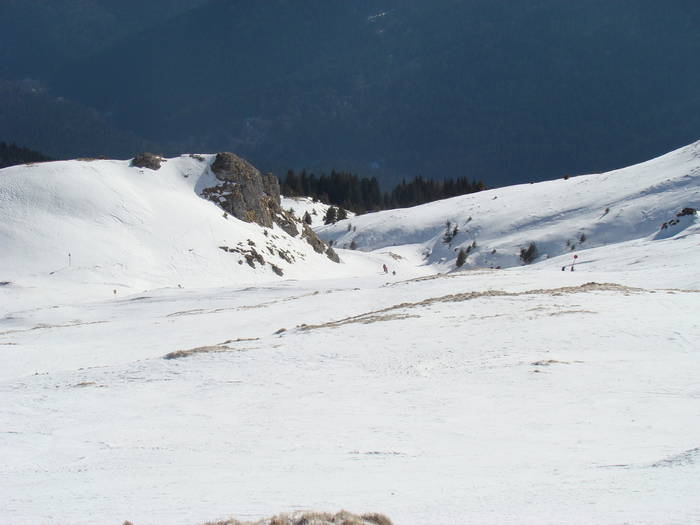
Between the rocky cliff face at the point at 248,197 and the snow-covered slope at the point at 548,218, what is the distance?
16276 mm

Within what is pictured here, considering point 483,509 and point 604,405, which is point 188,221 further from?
point 483,509

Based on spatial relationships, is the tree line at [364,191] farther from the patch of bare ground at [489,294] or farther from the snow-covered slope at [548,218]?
the patch of bare ground at [489,294]

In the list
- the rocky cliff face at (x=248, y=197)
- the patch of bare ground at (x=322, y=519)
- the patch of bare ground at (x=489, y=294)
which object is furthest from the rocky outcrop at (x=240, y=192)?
the patch of bare ground at (x=322, y=519)

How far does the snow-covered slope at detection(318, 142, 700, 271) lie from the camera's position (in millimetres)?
62250

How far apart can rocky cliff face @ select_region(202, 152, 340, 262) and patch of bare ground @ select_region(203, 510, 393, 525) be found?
197ft

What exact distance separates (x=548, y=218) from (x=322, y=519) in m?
68.8

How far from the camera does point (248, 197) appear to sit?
222ft

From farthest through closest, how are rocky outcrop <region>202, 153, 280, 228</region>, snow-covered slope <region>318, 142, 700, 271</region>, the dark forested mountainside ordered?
the dark forested mountainside → rocky outcrop <region>202, 153, 280, 228</region> → snow-covered slope <region>318, 142, 700, 271</region>

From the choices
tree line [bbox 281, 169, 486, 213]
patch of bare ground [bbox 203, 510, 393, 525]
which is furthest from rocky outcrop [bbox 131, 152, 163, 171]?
patch of bare ground [bbox 203, 510, 393, 525]

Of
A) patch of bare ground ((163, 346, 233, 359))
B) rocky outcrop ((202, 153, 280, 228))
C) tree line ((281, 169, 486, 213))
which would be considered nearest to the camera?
patch of bare ground ((163, 346, 233, 359))

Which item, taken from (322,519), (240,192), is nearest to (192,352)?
(322,519)

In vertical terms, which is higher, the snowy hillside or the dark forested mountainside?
the dark forested mountainside

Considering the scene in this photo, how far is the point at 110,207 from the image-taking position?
56219mm

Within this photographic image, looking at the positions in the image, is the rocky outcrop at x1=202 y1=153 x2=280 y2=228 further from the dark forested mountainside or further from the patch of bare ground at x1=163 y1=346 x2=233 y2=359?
the dark forested mountainside
